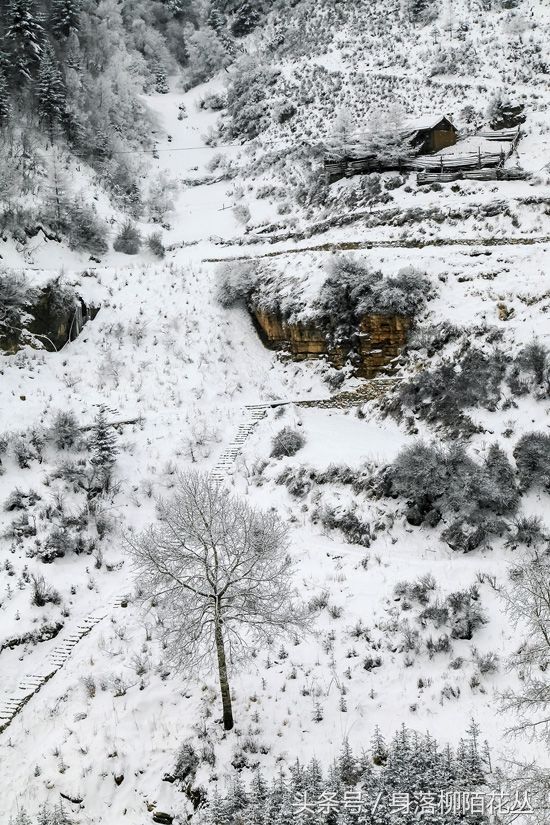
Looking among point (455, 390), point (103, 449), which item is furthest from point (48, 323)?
point (455, 390)

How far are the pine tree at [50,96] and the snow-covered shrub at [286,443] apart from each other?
2991cm

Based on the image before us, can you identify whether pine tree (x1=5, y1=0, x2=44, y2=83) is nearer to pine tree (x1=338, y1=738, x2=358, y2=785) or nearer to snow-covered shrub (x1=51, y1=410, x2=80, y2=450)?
snow-covered shrub (x1=51, y1=410, x2=80, y2=450)

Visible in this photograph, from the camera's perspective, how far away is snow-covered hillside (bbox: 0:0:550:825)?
908cm

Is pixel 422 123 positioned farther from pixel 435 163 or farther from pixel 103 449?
pixel 103 449

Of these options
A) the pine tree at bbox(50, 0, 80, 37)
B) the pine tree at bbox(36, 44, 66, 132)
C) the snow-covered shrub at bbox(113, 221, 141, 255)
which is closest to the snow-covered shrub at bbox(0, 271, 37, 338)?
the snow-covered shrub at bbox(113, 221, 141, 255)

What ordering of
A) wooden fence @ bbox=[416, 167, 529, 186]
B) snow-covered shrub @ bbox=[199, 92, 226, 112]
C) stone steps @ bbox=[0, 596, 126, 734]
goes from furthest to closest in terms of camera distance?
snow-covered shrub @ bbox=[199, 92, 226, 112] < wooden fence @ bbox=[416, 167, 529, 186] < stone steps @ bbox=[0, 596, 126, 734]

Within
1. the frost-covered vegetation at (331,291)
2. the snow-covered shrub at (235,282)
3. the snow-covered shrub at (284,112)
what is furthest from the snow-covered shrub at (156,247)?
the snow-covered shrub at (284,112)

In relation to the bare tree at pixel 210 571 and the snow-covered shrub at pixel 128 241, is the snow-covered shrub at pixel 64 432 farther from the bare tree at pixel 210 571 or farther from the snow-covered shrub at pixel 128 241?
the snow-covered shrub at pixel 128 241

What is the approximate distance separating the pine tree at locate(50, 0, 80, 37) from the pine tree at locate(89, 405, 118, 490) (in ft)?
129

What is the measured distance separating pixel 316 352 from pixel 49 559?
1189 cm

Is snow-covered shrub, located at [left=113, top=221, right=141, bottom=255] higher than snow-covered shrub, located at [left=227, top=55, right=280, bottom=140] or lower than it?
lower

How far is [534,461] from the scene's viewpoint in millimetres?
12492

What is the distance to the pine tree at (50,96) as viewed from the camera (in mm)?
34469

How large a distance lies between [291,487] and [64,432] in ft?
24.9
